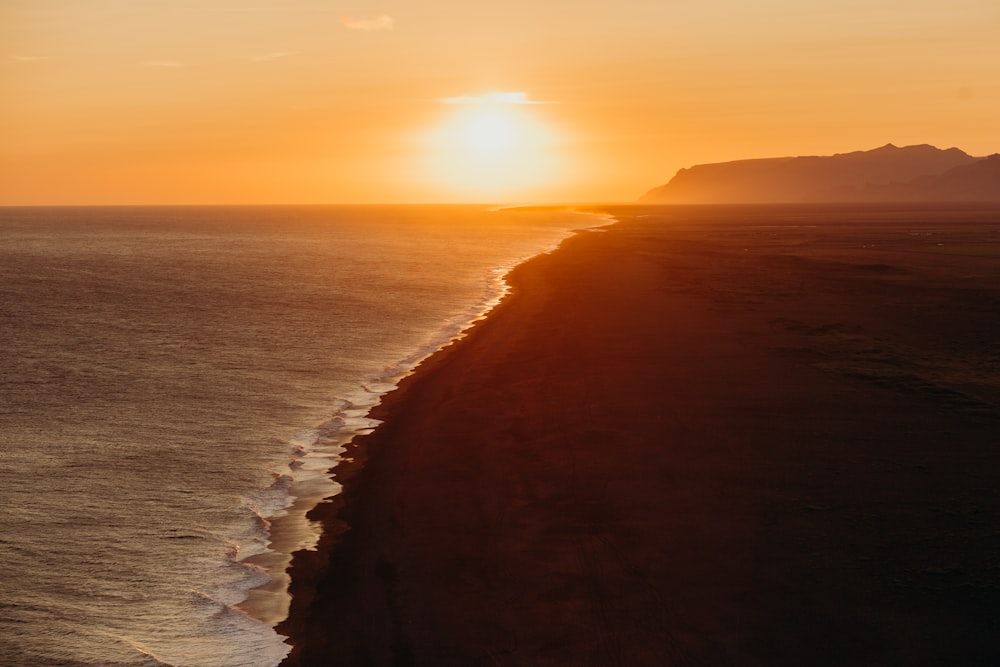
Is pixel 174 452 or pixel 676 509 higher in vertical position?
pixel 174 452

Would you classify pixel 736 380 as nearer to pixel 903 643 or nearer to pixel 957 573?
pixel 957 573

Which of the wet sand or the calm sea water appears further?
the calm sea water

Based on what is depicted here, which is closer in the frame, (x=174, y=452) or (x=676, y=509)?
(x=676, y=509)

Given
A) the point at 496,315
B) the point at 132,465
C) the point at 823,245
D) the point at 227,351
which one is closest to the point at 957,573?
the point at 132,465

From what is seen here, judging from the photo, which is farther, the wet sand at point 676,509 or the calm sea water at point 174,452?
the calm sea water at point 174,452
